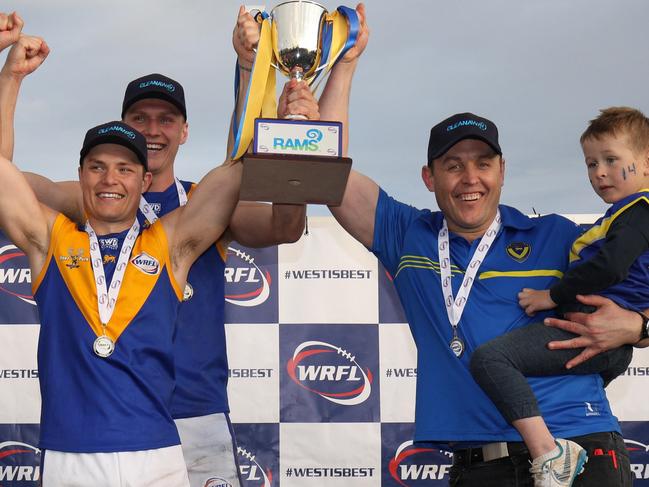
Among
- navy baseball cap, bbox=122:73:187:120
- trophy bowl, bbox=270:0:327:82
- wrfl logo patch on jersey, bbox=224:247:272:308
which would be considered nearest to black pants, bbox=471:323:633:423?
trophy bowl, bbox=270:0:327:82

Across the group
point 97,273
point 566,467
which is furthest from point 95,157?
point 566,467

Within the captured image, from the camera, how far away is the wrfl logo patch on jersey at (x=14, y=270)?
185 inches

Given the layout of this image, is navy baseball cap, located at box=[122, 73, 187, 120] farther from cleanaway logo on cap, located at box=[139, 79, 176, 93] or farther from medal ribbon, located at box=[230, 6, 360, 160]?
medal ribbon, located at box=[230, 6, 360, 160]

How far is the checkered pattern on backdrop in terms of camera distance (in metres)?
4.55

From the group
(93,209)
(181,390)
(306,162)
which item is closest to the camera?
(306,162)

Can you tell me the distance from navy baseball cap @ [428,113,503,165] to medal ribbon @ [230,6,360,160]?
43cm

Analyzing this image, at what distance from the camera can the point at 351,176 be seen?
112 inches

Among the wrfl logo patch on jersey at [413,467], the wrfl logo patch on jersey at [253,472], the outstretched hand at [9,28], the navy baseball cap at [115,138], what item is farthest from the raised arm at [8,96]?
the wrfl logo patch on jersey at [413,467]

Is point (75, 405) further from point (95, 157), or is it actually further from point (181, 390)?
point (95, 157)

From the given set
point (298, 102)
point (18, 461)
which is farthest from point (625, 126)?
point (18, 461)

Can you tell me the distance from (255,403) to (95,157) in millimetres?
2270

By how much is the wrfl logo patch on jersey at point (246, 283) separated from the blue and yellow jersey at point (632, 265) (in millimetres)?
2390

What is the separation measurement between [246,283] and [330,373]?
72cm

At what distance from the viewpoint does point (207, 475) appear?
116 inches
